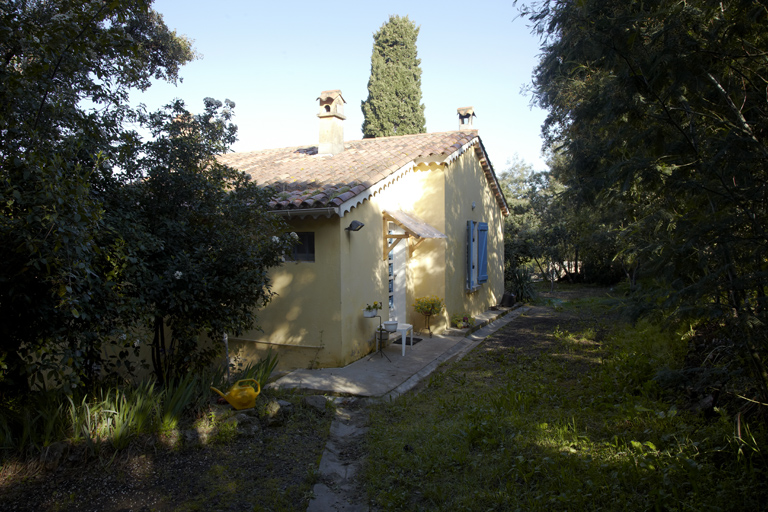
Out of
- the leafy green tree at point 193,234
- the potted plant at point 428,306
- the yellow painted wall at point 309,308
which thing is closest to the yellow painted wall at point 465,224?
the potted plant at point 428,306

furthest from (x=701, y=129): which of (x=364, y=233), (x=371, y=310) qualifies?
(x=371, y=310)

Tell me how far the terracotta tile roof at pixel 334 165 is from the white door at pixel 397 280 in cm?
160

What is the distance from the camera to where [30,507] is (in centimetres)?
339

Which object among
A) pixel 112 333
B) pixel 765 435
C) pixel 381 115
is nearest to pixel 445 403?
pixel 765 435

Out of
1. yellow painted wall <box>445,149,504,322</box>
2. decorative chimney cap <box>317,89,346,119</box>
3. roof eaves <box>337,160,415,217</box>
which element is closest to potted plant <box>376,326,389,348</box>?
roof eaves <box>337,160,415,217</box>

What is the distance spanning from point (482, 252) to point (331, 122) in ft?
18.3

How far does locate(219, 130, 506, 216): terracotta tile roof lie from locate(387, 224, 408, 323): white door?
5.25 ft

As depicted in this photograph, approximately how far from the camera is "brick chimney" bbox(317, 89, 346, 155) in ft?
37.4

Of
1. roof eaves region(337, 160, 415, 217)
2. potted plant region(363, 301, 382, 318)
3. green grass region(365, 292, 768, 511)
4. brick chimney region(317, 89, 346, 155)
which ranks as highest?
brick chimney region(317, 89, 346, 155)

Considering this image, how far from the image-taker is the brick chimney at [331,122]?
448 inches

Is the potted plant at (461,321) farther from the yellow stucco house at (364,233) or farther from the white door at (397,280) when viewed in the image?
the white door at (397,280)

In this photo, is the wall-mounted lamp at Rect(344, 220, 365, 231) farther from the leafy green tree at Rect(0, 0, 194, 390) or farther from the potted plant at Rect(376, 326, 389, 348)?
the leafy green tree at Rect(0, 0, 194, 390)

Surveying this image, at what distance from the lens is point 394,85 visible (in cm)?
2300

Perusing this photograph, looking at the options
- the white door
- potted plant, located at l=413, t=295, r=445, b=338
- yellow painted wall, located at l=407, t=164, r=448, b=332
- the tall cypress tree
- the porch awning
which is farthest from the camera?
A: the tall cypress tree
